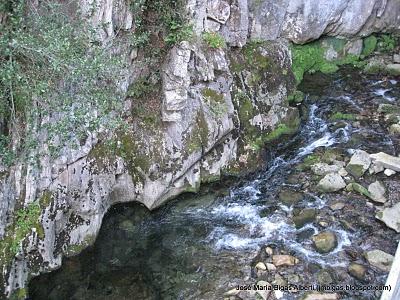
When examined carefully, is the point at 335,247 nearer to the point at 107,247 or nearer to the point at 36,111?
the point at 107,247

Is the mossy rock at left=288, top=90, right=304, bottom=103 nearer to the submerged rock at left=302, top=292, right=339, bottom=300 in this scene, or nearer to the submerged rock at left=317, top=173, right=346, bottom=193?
the submerged rock at left=317, top=173, right=346, bottom=193

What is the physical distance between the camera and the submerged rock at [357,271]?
1006cm

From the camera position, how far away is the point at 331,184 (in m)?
12.7

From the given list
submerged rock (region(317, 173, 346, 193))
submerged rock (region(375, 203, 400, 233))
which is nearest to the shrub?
submerged rock (region(317, 173, 346, 193))

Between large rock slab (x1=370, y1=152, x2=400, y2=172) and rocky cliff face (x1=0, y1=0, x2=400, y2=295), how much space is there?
9.62 feet

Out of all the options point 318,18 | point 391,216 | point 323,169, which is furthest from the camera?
point 318,18

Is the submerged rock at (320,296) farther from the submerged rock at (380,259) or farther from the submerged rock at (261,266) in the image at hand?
the submerged rock at (380,259)

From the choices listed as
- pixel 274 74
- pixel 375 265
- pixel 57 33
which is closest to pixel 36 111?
pixel 57 33

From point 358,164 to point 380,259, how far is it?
3620 millimetres

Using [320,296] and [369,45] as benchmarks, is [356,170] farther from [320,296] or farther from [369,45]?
[369,45]

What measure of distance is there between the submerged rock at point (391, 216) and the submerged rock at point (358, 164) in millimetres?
1593

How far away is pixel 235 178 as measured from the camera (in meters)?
13.4

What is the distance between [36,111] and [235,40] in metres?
7.61

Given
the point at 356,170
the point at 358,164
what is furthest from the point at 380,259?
the point at 358,164
